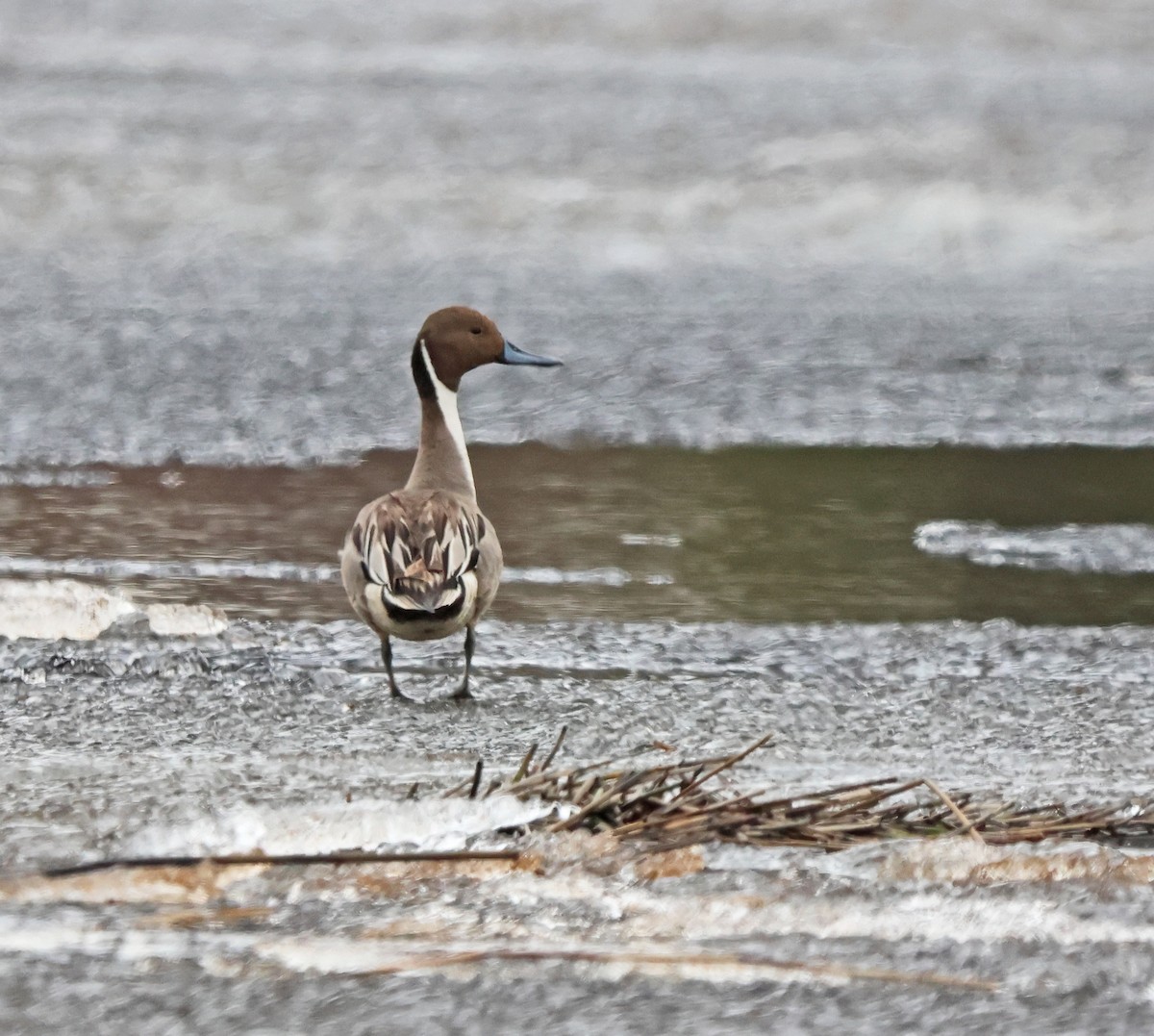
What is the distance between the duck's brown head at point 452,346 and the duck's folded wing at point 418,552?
1264 mm

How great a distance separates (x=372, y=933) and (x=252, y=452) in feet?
19.7

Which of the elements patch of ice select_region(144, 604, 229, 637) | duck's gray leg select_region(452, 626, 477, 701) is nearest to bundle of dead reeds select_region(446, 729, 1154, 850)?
duck's gray leg select_region(452, 626, 477, 701)

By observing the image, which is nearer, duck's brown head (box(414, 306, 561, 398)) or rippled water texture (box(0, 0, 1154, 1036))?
rippled water texture (box(0, 0, 1154, 1036))

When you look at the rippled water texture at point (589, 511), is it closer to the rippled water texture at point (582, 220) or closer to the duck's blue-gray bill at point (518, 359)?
the rippled water texture at point (582, 220)

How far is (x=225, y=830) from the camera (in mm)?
4379

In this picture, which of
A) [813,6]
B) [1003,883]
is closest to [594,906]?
[1003,883]

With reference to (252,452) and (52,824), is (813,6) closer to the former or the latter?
(252,452)

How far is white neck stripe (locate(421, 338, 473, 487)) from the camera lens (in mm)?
7090

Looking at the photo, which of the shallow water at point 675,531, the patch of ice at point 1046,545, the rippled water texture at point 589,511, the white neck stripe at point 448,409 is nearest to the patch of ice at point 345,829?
the rippled water texture at point 589,511

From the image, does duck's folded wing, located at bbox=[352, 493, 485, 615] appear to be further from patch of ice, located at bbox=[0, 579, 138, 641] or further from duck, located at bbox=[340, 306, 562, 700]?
patch of ice, located at bbox=[0, 579, 138, 641]

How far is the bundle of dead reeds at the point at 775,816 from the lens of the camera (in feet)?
13.9

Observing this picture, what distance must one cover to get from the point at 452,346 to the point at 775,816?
3415 millimetres

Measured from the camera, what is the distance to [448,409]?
723 cm

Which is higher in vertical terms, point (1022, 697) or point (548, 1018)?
point (548, 1018)
